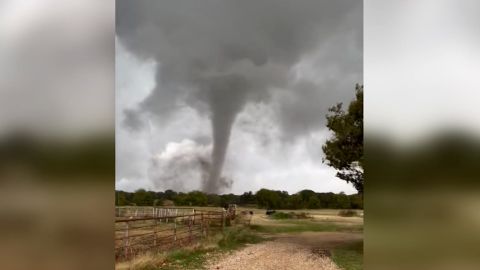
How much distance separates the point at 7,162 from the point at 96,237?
709mm

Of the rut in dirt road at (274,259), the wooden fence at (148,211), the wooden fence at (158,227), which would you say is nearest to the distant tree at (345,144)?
the rut in dirt road at (274,259)

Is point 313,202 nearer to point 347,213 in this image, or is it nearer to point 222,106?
point 347,213

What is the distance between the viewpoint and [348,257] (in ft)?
13.1

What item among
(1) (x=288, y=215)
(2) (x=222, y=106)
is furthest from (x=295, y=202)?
(2) (x=222, y=106)

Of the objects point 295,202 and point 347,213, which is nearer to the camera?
point 347,213

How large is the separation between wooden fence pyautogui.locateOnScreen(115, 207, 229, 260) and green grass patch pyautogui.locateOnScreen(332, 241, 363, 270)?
1020 millimetres

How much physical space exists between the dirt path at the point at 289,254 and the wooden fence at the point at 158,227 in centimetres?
34

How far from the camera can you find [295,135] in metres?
3.95

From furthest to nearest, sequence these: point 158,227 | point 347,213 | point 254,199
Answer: point 158,227
point 254,199
point 347,213

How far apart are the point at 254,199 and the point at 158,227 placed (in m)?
0.90

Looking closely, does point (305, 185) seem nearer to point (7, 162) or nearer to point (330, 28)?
point (330, 28)

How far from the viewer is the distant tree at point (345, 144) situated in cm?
389

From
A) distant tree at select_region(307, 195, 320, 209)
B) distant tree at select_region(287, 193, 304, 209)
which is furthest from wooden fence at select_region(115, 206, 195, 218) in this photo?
distant tree at select_region(307, 195, 320, 209)

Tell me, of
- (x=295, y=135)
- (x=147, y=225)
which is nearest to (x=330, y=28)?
(x=295, y=135)
